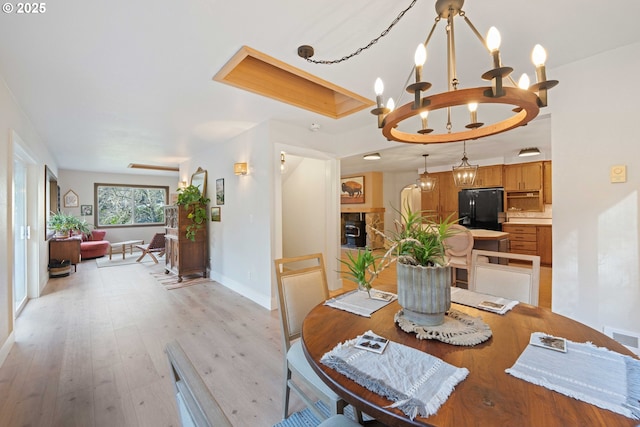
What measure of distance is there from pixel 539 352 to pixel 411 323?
46 cm

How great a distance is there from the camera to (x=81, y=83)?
97.0 inches

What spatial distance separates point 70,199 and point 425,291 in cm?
984

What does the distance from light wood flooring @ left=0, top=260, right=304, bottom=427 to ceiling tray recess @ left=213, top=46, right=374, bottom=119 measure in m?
2.40

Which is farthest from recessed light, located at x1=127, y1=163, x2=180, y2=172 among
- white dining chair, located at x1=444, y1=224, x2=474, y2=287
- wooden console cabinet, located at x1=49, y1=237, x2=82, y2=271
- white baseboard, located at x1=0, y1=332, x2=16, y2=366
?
white dining chair, located at x1=444, y1=224, x2=474, y2=287

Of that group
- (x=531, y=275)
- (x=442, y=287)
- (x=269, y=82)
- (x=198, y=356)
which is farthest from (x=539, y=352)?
(x=269, y=82)

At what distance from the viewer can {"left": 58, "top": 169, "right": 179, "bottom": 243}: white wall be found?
762 cm

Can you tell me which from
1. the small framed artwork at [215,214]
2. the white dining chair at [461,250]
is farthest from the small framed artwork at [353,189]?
the white dining chair at [461,250]

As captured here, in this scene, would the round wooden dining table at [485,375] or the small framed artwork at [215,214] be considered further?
the small framed artwork at [215,214]

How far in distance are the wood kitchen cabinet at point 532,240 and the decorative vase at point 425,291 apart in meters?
5.79

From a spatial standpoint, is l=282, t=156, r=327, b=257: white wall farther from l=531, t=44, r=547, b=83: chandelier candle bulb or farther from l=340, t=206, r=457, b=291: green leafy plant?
l=531, t=44, r=547, b=83: chandelier candle bulb

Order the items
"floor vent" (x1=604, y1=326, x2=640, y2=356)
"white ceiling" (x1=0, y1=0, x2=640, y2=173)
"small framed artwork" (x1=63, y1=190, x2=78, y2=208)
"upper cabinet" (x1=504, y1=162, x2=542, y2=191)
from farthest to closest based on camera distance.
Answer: "small framed artwork" (x1=63, y1=190, x2=78, y2=208)
"upper cabinet" (x1=504, y1=162, x2=542, y2=191)
"floor vent" (x1=604, y1=326, x2=640, y2=356)
"white ceiling" (x1=0, y1=0, x2=640, y2=173)

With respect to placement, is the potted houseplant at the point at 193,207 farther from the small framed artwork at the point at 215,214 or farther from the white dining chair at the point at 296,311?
the white dining chair at the point at 296,311

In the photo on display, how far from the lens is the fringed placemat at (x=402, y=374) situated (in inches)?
29.9

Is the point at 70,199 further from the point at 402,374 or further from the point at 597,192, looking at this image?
the point at 597,192
